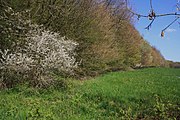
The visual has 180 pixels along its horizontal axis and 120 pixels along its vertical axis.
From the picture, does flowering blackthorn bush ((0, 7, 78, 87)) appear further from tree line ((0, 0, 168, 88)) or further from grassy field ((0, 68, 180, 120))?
grassy field ((0, 68, 180, 120))

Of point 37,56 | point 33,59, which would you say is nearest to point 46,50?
point 37,56

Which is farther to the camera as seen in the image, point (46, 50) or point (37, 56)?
point (46, 50)

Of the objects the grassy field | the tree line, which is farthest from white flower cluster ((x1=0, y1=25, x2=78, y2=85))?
the grassy field

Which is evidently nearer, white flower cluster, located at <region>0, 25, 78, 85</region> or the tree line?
white flower cluster, located at <region>0, 25, 78, 85</region>

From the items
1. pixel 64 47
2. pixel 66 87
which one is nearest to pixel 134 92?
pixel 66 87

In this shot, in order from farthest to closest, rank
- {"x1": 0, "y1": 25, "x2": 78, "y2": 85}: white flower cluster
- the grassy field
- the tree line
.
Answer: the tree line → {"x1": 0, "y1": 25, "x2": 78, "y2": 85}: white flower cluster → the grassy field

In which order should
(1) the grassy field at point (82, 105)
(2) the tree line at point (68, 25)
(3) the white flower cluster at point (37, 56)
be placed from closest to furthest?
(1) the grassy field at point (82, 105) → (3) the white flower cluster at point (37, 56) → (2) the tree line at point (68, 25)

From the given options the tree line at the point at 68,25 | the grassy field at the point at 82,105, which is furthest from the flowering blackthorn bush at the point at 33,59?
the grassy field at the point at 82,105

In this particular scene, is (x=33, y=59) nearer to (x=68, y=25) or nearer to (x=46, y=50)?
(x=46, y=50)

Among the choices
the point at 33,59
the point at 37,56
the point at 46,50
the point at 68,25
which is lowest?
the point at 33,59

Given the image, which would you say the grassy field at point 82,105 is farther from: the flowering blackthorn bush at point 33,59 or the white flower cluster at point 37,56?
the white flower cluster at point 37,56

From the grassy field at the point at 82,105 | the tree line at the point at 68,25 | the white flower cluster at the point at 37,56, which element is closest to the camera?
the grassy field at the point at 82,105

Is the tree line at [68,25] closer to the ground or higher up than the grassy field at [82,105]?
higher up

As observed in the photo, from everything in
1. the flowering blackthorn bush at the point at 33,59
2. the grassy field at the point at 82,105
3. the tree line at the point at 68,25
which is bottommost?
the grassy field at the point at 82,105
